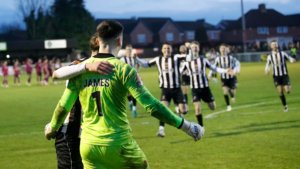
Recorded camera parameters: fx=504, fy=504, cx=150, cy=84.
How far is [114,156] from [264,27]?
4547 inches

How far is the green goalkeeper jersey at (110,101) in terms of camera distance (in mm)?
4617

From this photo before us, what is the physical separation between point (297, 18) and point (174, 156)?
117 metres

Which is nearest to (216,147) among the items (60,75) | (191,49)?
(191,49)

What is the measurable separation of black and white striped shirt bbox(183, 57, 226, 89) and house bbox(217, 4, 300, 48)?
10130 cm

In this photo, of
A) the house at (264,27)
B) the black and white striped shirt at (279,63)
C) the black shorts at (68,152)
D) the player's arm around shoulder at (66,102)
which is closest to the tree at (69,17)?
the house at (264,27)

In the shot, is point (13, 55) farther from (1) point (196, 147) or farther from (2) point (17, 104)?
(1) point (196, 147)

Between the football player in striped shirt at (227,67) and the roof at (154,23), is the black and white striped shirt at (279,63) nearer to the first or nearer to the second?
the football player in striped shirt at (227,67)

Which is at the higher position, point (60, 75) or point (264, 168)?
point (60, 75)

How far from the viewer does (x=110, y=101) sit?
15.4 feet

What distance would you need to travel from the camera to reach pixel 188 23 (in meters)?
128

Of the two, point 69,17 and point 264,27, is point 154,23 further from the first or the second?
point 69,17

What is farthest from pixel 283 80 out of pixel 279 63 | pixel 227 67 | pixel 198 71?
pixel 198 71

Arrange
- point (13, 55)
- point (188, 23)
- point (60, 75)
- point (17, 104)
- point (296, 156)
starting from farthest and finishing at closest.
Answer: point (188, 23) < point (13, 55) < point (17, 104) < point (296, 156) < point (60, 75)

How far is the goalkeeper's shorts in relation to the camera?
4.62m
